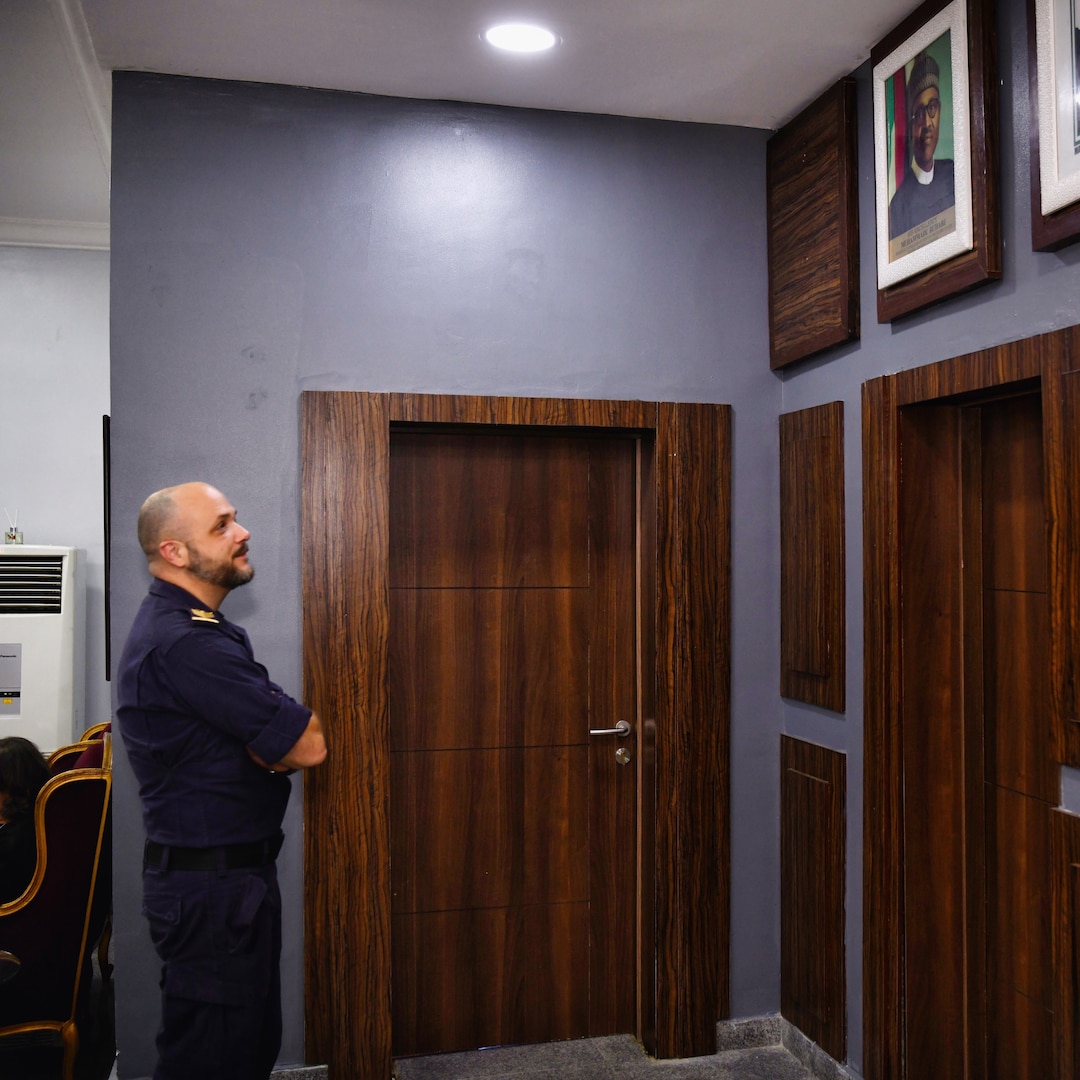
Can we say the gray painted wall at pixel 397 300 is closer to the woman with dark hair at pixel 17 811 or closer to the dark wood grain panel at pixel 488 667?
the dark wood grain panel at pixel 488 667

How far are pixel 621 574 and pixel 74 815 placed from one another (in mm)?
1784

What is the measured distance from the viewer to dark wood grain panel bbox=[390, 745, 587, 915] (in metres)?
2.99

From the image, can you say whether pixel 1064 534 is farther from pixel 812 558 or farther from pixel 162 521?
pixel 162 521

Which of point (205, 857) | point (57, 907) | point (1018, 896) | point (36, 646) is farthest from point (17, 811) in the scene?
point (1018, 896)

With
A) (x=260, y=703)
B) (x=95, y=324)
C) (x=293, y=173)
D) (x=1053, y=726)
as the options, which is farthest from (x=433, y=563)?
(x=95, y=324)

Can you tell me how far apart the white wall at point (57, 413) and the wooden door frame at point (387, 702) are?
2196 millimetres

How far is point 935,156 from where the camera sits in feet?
7.63

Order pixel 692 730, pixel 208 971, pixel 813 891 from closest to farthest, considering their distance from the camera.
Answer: pixel 208 971 → pixel 813 891 → pixel 692 730

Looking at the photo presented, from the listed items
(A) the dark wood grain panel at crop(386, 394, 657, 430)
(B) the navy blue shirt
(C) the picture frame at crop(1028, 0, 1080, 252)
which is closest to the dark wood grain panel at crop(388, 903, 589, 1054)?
(B) the navy blue shirt

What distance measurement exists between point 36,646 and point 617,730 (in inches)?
105

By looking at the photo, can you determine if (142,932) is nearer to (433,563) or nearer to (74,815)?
(74,815)

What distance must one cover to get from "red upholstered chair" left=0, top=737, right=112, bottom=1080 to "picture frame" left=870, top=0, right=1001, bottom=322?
2581 mm

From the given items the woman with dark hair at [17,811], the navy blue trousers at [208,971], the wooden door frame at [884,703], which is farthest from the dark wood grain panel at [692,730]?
the woman with dark hair at [17,811]

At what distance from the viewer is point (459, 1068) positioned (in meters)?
2.90
